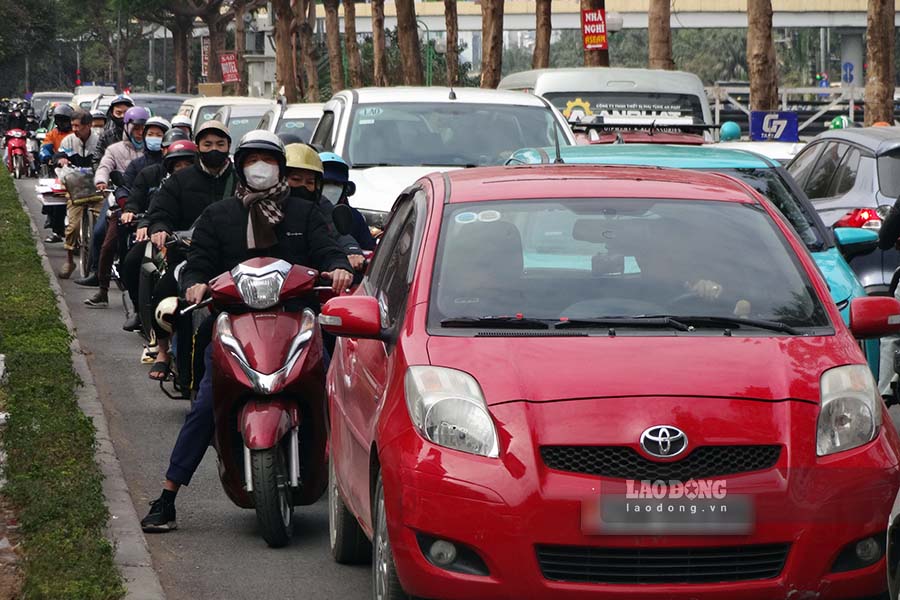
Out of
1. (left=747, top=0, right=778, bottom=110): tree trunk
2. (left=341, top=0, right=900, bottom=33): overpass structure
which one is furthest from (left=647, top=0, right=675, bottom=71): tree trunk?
(left=341, top=0, right=900, bottom=33): overpass structure

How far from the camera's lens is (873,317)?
250 inches

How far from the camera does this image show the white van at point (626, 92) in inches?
A: 848

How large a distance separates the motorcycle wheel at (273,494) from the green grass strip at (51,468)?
26.1 inches

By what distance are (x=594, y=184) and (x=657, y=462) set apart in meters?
1.69

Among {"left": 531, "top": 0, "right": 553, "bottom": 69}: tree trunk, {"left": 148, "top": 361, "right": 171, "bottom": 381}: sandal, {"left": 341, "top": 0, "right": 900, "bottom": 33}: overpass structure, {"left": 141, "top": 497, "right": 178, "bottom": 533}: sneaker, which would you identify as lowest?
{"left": 141, "top": 497, "right": 178, "bottom": 533}: sneaker

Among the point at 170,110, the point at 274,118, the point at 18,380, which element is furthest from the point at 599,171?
the point at 170,110

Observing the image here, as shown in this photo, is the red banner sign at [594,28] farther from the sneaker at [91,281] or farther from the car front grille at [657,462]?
the car front grille at [657,462]

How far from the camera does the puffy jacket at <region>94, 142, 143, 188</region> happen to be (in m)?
16.2

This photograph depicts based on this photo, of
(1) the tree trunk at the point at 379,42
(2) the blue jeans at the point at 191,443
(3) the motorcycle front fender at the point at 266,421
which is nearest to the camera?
(3) the motorcycle front fender at the point at 266,421

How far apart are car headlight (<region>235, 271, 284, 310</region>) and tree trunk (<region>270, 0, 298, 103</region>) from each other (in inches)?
2169

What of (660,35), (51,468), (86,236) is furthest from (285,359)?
(660,35)

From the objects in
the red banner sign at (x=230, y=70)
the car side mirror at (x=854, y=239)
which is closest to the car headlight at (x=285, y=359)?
the car side mirror at (x=854, y=239)

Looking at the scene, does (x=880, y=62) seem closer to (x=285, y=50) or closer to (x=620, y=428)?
(x=620, y=428)

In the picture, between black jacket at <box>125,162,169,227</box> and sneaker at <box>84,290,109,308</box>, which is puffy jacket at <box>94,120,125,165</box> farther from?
black jacket at <box>125,162,169,227</box>
